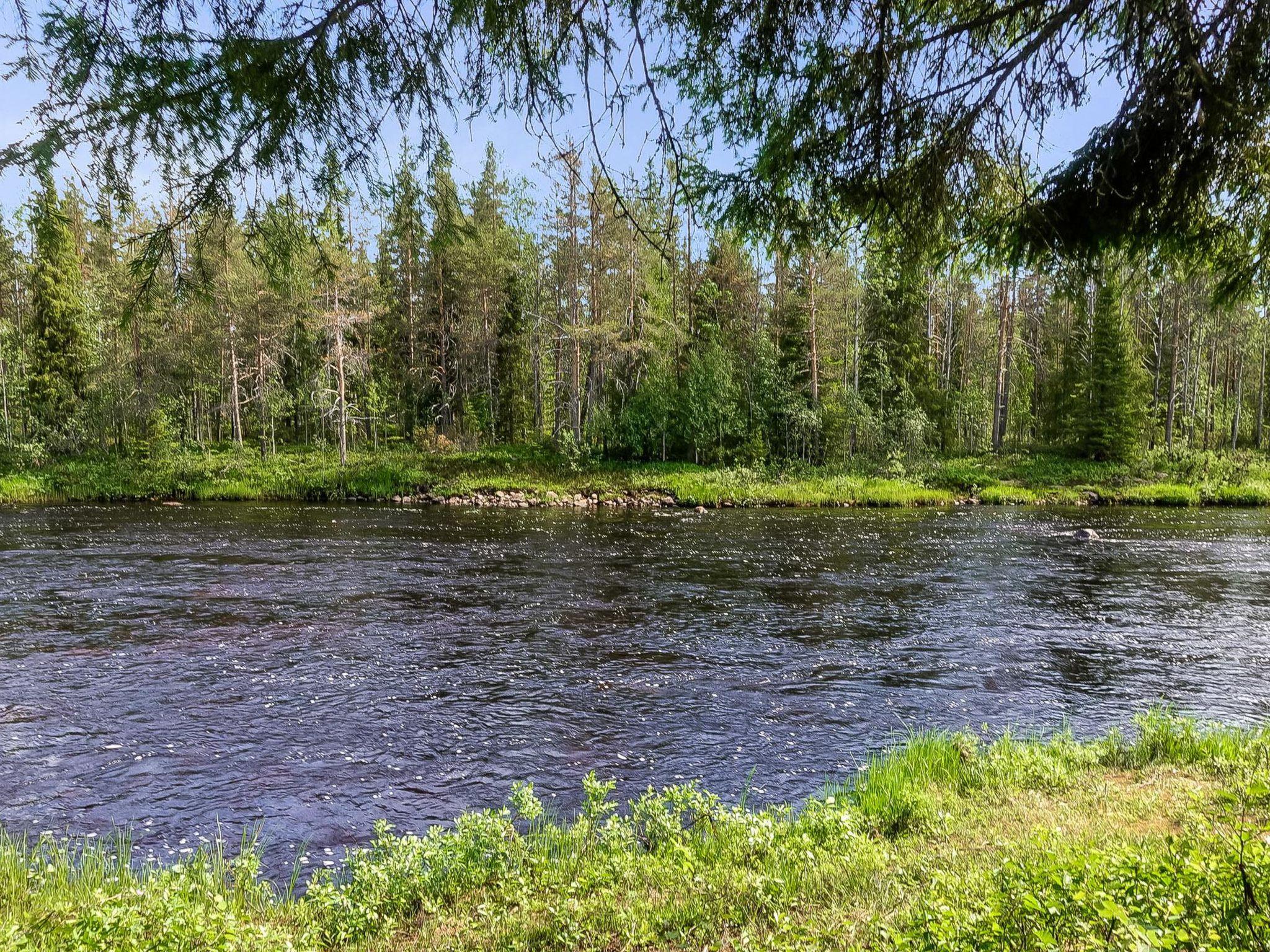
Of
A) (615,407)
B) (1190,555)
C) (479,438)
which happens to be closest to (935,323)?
(615,407)

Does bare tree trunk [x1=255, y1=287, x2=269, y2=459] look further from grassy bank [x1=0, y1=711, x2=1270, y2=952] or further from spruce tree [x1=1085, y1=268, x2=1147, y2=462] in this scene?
spruce tree [x1=1085, y1=268, x2=1147, y2=462]

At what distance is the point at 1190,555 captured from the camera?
67.2 feet

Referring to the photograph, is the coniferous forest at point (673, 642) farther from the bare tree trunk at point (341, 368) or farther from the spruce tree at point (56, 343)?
the spruce tree at point (56, 343)

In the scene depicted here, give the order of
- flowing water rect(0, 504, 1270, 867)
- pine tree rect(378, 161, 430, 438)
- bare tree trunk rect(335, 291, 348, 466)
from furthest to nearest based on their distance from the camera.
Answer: pine tree rect(378, 161, 430, 438) < bare tree trunk rect(335, 291, 348, 466) < flowing water rect(0, 504, 1270, 867)

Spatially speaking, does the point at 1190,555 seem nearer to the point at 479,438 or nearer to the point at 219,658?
the point at 219,658

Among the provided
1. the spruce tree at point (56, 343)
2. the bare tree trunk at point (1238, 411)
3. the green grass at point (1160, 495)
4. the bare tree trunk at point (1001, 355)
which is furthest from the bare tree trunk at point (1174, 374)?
the spruce tree at point (56, 343)

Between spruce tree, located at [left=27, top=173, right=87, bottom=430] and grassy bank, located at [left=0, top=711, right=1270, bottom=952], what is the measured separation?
4739 cm

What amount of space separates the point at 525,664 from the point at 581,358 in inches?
1428

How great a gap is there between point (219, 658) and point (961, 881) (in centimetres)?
1037

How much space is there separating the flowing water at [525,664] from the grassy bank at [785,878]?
104cm

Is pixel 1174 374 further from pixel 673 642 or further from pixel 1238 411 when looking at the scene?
pixel 673 642

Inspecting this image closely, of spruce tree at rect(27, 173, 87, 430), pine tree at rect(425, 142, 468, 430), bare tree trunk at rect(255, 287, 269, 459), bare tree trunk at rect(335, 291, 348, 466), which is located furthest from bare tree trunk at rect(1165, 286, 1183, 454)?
spruce tree at rect(27, 173, 87, 430)

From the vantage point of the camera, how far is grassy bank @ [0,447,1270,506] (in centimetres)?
3566

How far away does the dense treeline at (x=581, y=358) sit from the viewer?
41531 millimetres
